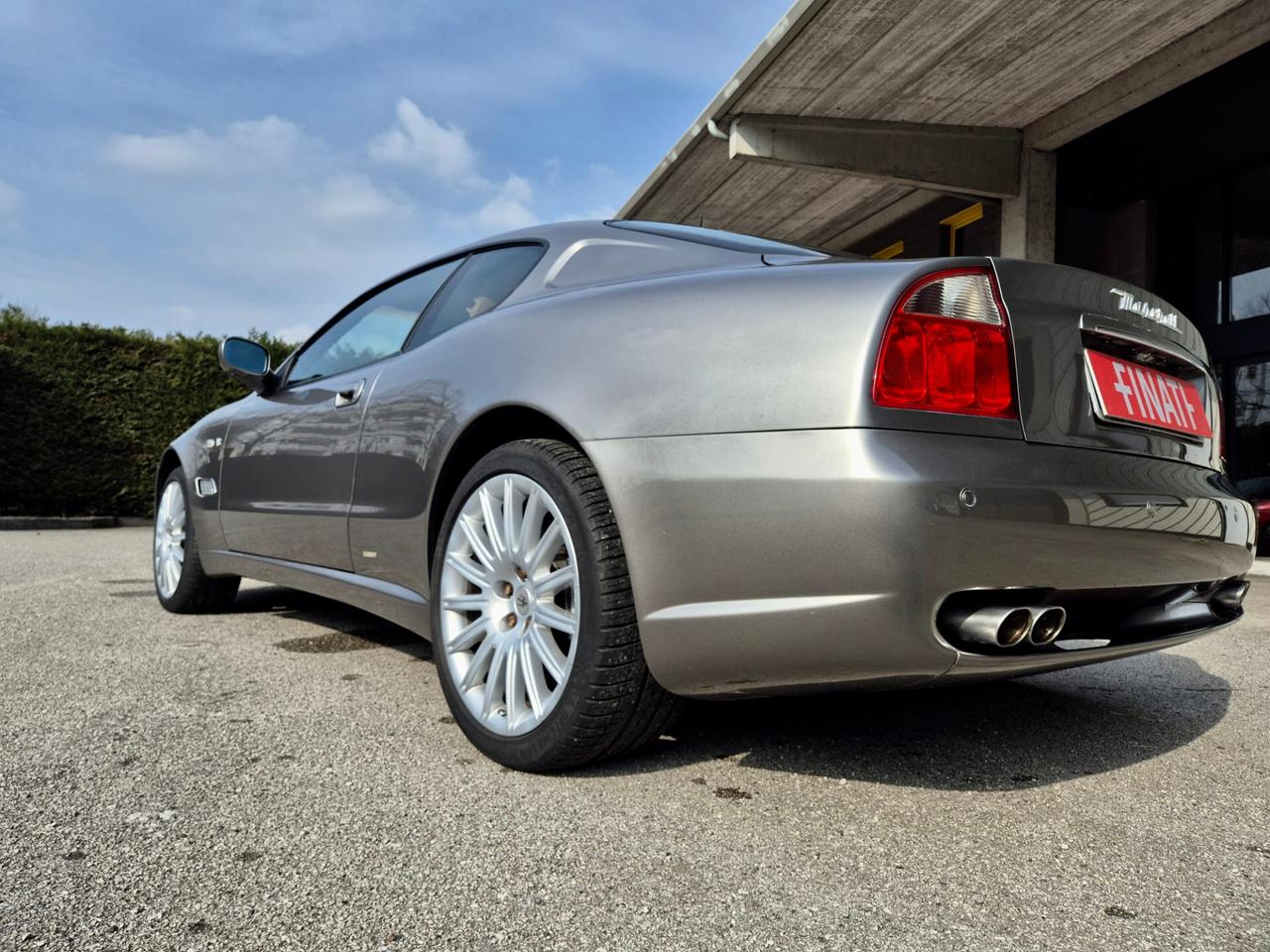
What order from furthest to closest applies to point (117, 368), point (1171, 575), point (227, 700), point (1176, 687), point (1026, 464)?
point (117, 368), point (1176, 687), point (227, 700), point (1171, 575), point (1026, 464)

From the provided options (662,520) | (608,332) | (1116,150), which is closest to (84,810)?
(662,520)

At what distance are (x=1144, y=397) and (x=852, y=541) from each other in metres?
0.83

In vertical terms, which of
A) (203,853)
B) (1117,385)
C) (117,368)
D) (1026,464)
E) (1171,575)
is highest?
(117,368)

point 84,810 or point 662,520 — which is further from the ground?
point 662,520

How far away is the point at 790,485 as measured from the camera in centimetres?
163

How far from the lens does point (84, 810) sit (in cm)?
168

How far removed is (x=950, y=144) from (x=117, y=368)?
10748 millimetres

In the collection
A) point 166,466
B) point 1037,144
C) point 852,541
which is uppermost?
point 1037,144

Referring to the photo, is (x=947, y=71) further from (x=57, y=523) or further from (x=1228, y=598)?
(x=57, y=523)

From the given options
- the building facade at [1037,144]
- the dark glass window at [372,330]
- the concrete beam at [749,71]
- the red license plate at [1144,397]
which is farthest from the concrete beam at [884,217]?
the red license plate at [1144,397]

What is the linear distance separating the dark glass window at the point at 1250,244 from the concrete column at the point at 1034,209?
6.12 ft

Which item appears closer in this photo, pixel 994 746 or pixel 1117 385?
pixel 1117 385

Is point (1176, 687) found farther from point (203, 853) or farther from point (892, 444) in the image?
point (203, 853)

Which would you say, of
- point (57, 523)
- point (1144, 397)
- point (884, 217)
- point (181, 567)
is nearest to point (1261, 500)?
point (884, 217)
